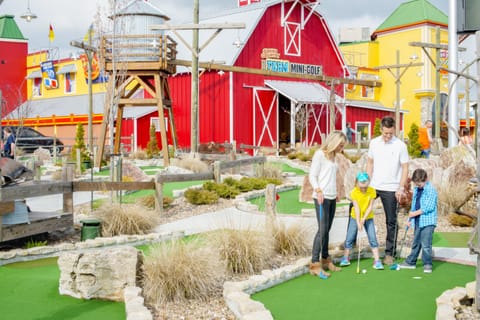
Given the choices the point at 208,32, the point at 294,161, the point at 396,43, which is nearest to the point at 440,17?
the point at 396,43

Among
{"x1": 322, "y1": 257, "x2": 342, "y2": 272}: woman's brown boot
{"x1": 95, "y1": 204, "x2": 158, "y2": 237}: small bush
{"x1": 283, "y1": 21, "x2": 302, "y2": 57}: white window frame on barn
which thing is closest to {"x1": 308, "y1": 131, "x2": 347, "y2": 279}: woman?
{"x1": 322, "y1": 257, "x2": 342, "y2": 272}: woman's brown boot

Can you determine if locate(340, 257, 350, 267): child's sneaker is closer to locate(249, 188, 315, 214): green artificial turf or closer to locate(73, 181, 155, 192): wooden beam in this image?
locate(73, 181, 155, 192): wooden beam

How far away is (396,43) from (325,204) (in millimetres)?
34858

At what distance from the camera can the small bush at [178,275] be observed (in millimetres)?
6047

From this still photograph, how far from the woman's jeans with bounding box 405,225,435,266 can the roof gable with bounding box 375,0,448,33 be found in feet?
108

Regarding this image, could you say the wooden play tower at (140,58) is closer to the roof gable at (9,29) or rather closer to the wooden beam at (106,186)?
the wooden beam at (106,186)

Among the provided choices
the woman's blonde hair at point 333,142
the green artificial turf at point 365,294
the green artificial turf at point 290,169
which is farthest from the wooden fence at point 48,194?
the green artificial turf at point 290,169

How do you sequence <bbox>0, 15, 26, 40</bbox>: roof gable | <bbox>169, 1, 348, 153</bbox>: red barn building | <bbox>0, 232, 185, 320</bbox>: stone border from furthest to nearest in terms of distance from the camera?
<bbox>0, 15, 26, 40</bbox>: roof gable < <bbox>169, 1, 348, 153</bbox>: red barn building < <bbox>0, 232, 185, 320</bbox>: stone border

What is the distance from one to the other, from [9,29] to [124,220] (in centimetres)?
3860

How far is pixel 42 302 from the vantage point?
6.05 meters

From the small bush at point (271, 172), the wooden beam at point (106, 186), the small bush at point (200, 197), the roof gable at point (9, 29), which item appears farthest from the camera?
the roof gable at point (9, 29)

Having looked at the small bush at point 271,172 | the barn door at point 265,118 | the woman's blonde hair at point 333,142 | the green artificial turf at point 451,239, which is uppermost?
the barn door at point 265,118

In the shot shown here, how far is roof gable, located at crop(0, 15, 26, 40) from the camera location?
4366 cm

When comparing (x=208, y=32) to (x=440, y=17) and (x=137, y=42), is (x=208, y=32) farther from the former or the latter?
(x=440, y=17)
